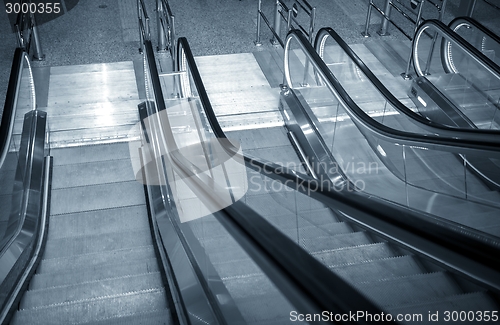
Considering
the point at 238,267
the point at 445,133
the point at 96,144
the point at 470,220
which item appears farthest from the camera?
the point at 96,144

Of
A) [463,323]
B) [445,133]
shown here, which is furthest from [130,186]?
[463,323]

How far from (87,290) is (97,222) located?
1.08 meters

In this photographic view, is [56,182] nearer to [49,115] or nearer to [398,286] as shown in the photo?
[49,115]

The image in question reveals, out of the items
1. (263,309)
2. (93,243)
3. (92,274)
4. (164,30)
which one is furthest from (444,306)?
(164,30)

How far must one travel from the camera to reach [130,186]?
440cm

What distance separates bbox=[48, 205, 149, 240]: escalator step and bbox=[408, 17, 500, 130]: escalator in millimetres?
3011

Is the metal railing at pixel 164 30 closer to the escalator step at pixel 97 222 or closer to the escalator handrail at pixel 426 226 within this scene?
the escalator step at pixel 97 222

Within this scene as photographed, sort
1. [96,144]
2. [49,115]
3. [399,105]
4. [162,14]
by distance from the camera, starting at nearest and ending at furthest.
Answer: [399,105] → [96,144] → [49,115] → [162,14]

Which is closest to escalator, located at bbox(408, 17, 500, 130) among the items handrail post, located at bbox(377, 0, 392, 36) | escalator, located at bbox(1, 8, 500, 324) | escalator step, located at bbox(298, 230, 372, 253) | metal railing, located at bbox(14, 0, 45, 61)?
handrail post, located at bbox(377, 0, 392, 36)

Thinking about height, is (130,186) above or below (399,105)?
below

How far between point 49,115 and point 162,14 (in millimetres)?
1939

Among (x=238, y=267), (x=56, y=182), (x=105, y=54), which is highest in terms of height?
(x=238, y=267)

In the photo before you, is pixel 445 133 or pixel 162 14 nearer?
pixel 445 133

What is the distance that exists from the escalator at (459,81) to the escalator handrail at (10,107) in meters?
3.72
